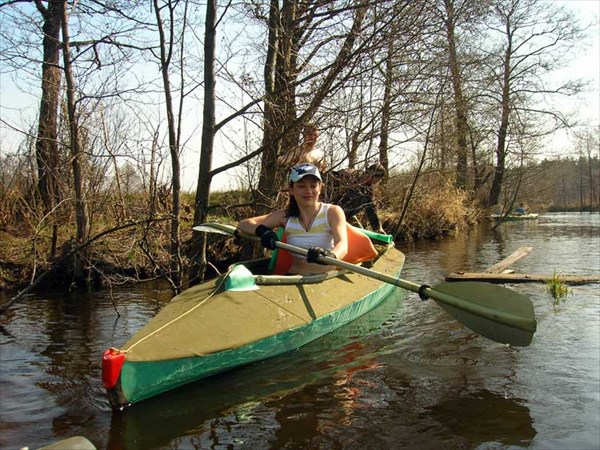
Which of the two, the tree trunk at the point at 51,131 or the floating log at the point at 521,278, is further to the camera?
the floating log at the point at 521,278

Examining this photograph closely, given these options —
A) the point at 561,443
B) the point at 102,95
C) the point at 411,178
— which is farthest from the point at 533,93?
the point at 561,443

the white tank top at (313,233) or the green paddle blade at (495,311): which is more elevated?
the white tank top at (313,233)

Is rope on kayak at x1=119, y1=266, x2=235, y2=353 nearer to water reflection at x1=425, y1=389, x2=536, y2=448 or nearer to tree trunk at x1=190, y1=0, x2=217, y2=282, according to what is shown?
water reflection at x1=425, y1=389, x2=536, y2=448

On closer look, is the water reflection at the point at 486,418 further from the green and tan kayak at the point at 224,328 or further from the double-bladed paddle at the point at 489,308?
the green and tan kayak at the point at 224,328

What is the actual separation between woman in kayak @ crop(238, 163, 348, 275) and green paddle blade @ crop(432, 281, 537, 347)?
1114 mm

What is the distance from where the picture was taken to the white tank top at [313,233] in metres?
5.51

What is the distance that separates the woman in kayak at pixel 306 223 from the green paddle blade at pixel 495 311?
1114mm

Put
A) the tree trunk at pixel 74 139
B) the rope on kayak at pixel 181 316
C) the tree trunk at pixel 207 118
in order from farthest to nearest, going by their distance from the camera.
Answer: the tree trunk at pixel 74 139 < the tree trunk at pixel 207 118 < the rope on kayak at pixel 181 316

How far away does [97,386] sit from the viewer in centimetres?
417

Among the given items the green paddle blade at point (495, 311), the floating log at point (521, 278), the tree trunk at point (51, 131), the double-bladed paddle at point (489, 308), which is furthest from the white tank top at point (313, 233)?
→ the tree trunk at point (51, 131)

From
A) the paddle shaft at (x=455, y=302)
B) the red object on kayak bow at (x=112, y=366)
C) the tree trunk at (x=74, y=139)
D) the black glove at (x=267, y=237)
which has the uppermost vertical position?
the tree trunk at (x=74, y=139)

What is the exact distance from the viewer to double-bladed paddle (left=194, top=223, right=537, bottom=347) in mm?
4285

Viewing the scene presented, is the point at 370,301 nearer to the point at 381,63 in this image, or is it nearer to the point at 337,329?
the point at 337,329

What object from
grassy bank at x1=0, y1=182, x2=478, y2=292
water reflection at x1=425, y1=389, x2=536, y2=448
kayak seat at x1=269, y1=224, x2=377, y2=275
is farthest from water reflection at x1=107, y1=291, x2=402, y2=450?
grassy bank at x1=0, y1=182, x2=478, y2=292
